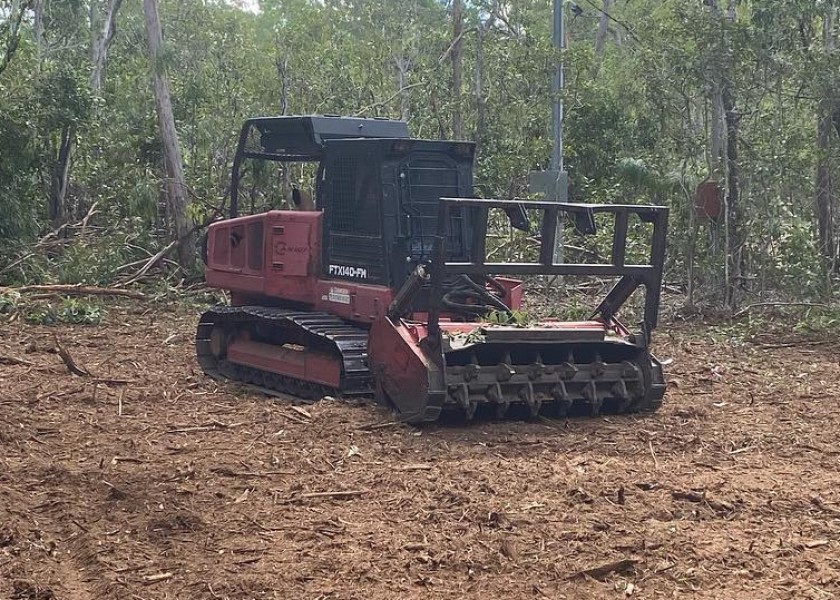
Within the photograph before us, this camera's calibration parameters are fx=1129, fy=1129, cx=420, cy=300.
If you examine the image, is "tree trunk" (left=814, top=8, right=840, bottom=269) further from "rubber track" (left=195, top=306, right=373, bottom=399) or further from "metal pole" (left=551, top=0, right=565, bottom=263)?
"rubber track" (left=195, top=306, right=373, bottom=399)

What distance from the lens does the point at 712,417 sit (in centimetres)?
889

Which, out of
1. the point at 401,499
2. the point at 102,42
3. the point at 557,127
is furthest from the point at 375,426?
the point at 102,42

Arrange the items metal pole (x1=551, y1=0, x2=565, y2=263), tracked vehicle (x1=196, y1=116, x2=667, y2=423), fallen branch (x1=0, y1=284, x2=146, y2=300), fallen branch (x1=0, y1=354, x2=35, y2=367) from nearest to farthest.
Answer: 1. tracked vehicle (x1=196, y1=116, x2=667, y2=423)
2. fallen branch (x1=0, y1=354, x2=35, y2=367)
3. fallen branch (x1=0, y1=284, x2=146, y2=300)
4. metal pole (x1=551, y1=0, x2=565, y2=263)

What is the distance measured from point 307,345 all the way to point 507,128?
13.1 meters

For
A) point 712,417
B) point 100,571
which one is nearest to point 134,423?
point 100,571

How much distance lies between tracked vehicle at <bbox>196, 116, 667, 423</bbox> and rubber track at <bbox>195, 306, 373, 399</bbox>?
2 cm

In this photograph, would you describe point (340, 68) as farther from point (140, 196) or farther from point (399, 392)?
point (399, 392)

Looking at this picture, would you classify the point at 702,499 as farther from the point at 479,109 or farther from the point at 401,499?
the point at 479,109

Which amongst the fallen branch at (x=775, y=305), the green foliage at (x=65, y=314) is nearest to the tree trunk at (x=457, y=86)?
the fallen branch at (x=775, y=305)

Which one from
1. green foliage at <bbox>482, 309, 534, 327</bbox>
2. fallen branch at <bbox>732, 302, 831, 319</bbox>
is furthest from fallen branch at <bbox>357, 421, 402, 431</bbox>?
fallen branch at <bbox>732, 302, 831, 319</bbox>

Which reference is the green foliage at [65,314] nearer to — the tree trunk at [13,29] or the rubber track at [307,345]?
the rubber track at [307,345]

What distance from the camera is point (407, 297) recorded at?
8.31 m

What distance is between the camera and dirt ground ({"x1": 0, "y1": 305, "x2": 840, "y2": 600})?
5004mm

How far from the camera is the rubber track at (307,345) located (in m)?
8.81
